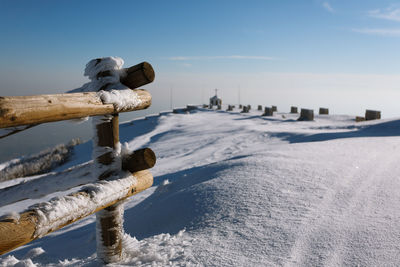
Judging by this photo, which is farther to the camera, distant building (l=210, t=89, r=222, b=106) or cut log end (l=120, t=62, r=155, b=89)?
distant building (l=210, t=89, r=222, b=106)

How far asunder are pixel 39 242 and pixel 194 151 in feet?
18.4

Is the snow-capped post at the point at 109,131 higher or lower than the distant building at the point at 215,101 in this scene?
lower

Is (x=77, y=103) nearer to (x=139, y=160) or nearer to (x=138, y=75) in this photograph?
(x=138, y=75)

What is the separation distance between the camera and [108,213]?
2518 millimetres

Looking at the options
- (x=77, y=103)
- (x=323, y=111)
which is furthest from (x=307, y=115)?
(x=77, y=103)

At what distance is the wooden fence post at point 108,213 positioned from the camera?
2352 millimetres

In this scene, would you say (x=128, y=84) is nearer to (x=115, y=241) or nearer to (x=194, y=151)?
(x=115, y=241)

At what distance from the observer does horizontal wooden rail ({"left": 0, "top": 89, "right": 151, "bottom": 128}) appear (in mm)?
1398

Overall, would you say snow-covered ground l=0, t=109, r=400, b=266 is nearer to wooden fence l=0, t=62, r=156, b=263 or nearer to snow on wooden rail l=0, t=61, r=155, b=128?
wooden fence l=0, t=62, r=156, b=263

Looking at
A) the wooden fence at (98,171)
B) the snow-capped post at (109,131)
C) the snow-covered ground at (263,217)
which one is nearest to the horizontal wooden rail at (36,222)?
the wooden fence at (98,171)

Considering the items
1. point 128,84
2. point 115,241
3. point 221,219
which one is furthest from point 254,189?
point 128,84

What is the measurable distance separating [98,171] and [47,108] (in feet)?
3.05

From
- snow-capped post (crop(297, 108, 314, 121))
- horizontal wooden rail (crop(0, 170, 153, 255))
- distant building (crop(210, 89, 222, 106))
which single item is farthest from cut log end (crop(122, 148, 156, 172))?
distant building (crop(210, 89, 222, 106))

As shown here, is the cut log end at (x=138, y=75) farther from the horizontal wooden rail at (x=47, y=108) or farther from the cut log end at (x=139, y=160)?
the cut log end at (x=139, y=160)
